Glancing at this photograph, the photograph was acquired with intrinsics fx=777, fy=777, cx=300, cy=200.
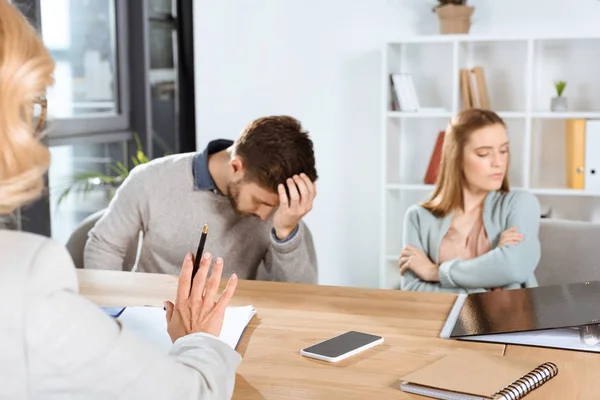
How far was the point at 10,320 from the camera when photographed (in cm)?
77

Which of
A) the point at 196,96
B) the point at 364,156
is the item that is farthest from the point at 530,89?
the point at 196,96

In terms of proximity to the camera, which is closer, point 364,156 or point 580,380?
point 580,380

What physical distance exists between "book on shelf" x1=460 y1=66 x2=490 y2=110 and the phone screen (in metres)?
2.42

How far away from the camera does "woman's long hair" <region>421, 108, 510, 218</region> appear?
2.39 meters

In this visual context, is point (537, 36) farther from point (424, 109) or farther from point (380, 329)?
point (380, 329)

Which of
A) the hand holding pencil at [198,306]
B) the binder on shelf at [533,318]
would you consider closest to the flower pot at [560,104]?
the binder on shelf at [533,318]

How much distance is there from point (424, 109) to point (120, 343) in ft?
9.89

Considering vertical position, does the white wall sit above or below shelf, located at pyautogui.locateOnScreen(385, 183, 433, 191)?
above

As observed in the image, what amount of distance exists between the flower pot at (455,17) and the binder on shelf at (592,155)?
71 centimetres

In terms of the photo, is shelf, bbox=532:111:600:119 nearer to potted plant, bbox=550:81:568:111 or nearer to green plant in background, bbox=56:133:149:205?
potted plant, bbox=550:81:568:111

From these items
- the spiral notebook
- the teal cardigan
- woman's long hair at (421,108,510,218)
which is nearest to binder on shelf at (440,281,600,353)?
the spiral notebook

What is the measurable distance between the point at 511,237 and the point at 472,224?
190 millimetres

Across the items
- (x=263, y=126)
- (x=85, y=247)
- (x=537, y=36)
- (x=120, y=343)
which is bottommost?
(x=85, y=247)

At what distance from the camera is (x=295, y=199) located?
2.03 metres
